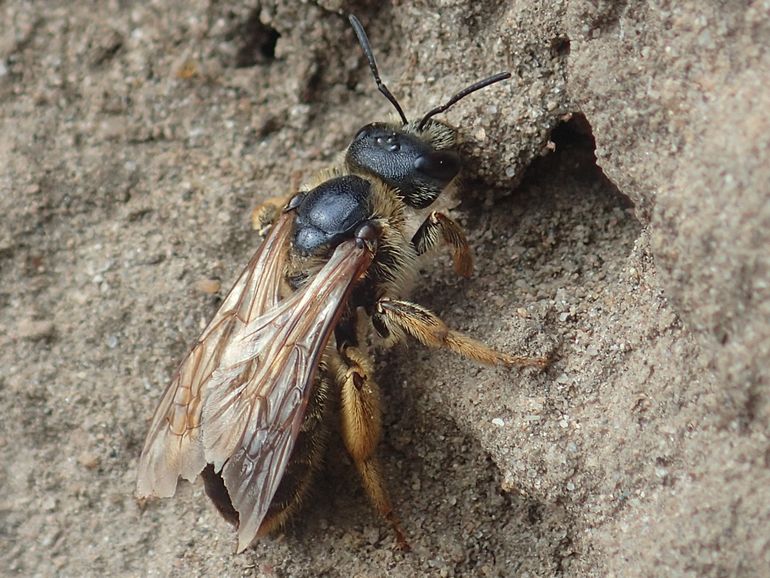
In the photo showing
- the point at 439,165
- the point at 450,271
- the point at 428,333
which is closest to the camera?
the point at 428,333

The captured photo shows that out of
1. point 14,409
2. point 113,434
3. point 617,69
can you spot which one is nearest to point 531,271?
point 617,69

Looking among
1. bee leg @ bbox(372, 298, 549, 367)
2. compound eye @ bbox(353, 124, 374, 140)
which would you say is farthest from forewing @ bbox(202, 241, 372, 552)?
compound eye @ bbox(353, 124, 374, 140)

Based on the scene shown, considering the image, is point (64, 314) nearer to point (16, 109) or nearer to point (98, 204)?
point (98, 204)

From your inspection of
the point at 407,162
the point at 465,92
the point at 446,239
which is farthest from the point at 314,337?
the point at 465,92

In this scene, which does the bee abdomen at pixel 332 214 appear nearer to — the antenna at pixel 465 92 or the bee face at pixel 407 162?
the bee face at pixel 407 162

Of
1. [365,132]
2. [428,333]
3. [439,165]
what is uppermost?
[365,132]

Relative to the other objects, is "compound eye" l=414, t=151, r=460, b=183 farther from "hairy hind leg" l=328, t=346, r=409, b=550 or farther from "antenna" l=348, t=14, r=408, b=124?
"hairy hind leg" l=328, t=346, r=409, b=550

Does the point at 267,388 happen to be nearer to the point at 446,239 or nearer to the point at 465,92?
the point at 446,239
